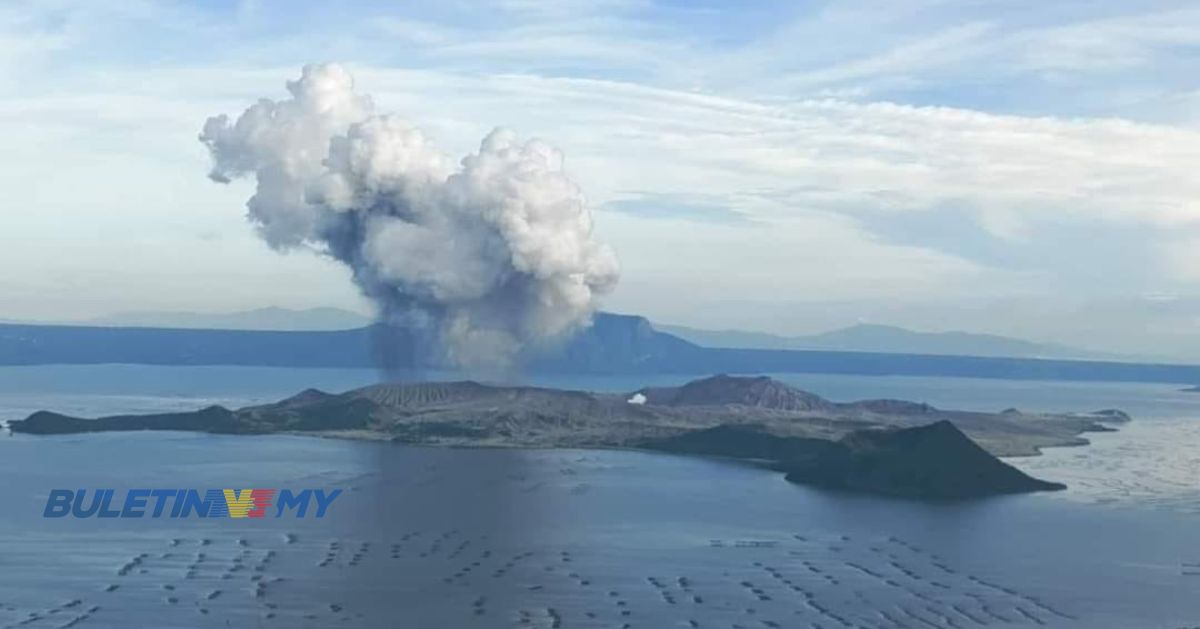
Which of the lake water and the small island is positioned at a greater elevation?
the small island

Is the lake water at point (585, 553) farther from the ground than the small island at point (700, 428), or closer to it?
closer to it

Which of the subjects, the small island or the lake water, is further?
the small island

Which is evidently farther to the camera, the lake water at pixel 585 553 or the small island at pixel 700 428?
the small island at pixel 700 428

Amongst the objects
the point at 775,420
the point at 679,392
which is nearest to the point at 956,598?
the point at 775,420
